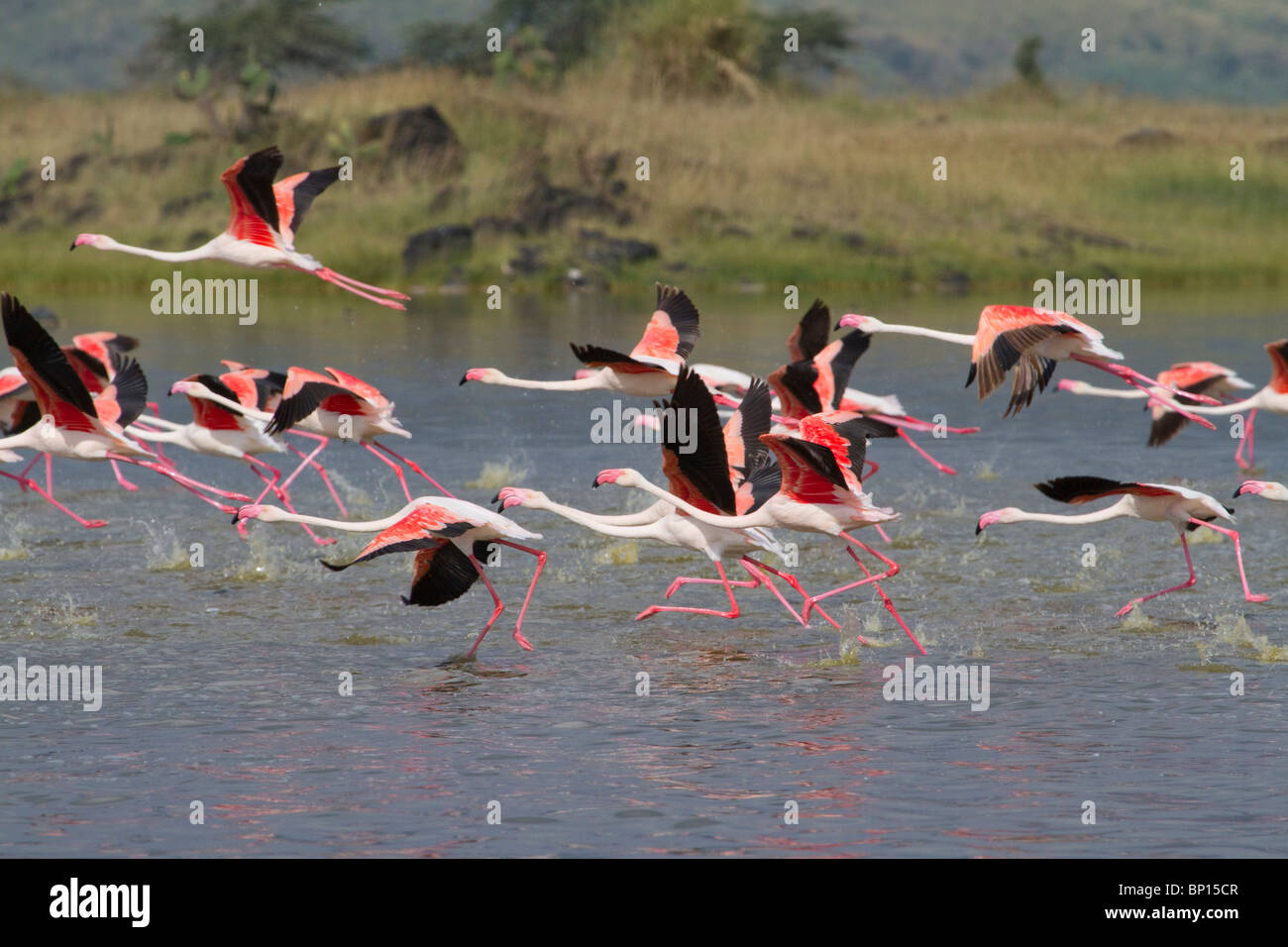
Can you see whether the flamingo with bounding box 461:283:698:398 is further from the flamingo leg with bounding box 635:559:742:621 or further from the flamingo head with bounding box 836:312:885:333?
the flamingo leg with bounding box 635:559:742:621

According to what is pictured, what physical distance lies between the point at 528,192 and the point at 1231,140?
605 inches

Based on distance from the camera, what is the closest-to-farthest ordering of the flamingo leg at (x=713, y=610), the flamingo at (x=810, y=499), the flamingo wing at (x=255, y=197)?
1. the flamingo at (x=810, y=499)
2. the flamingo leg at (x=713, y=610)
3. the flamingo wing at (x=255, y=197)

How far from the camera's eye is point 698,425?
10.1 m

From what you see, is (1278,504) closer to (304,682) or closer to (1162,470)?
(1162,470)

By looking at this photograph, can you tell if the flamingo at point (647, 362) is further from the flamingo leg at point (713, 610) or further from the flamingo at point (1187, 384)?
the flamingo at point (1187, 384)

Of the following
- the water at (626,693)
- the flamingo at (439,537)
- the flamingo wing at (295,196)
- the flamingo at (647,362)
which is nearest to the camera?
the water at (626,693)

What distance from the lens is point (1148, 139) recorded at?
1620 inches

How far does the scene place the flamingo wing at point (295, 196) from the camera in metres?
13.5

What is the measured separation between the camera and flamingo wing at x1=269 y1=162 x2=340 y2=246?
44.2 feet

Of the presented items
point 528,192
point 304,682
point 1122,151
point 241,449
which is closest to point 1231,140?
point 1122,151

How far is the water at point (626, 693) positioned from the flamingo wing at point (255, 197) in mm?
2133

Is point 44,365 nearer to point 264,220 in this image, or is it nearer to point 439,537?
point 264,220

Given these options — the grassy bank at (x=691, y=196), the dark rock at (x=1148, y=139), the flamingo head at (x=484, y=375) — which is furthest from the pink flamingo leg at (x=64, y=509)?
the dark rock at (x=1148, y=139)

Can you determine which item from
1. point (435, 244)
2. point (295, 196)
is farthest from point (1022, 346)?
point (435, 244)
